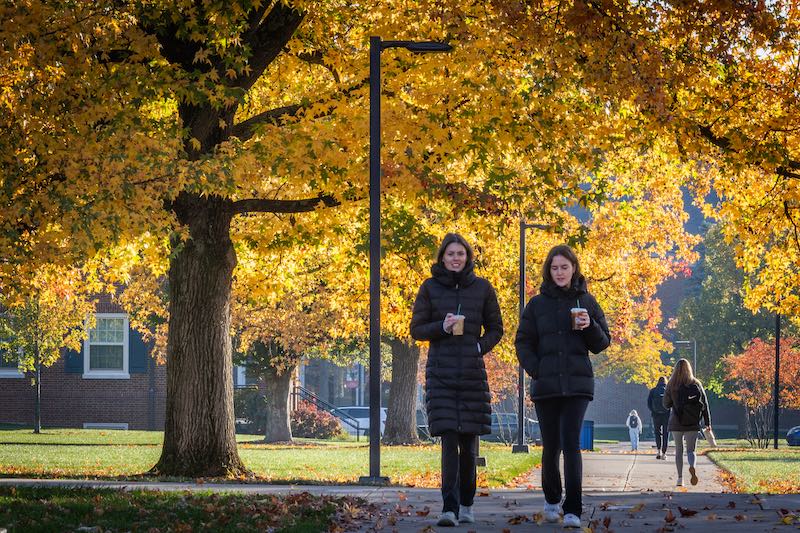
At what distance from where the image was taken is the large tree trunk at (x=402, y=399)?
3753 centimetres

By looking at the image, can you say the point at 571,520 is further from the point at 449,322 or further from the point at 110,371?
the point at 110,371

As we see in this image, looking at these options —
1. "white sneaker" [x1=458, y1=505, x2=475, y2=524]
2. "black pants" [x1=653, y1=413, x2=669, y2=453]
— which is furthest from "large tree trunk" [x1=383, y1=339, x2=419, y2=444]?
"white sneaker" [x1=458, y1=505, x2=475, y2=524]

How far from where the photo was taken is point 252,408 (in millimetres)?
47938

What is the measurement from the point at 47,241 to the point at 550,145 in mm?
6501

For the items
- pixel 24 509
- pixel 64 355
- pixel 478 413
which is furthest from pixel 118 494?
pixel 64 355

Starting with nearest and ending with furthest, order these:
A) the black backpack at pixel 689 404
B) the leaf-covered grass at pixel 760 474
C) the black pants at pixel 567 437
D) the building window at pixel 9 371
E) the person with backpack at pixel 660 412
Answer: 1. the black pants at pixel 567 437
2. the black backpack at pixel 689 404
3. the leaf-covered grass at pixel 760 474
4. the person with backpack at pixel 660 412
5. the building window at pixel 9 371

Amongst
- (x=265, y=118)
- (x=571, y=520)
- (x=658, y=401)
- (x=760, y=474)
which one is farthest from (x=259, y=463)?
(x=571, y=520)

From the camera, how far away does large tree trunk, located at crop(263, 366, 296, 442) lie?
1590 inches

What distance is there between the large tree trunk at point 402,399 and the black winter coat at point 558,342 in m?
28.3

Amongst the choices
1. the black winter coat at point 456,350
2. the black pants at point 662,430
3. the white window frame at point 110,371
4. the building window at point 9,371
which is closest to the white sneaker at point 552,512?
the black winter coat at point 456,350

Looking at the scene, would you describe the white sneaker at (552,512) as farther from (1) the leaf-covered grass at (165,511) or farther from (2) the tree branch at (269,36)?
(2) the tree branch at (269,36)

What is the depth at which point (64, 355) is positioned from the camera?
4338 cm

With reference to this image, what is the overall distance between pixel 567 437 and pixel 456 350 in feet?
3.18

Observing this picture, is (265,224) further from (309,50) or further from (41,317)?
(41,317)
